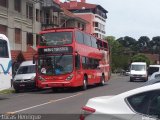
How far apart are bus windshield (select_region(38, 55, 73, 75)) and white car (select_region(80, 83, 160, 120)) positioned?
64.4 ft

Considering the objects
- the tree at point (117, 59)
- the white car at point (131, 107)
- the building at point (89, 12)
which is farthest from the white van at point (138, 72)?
the building at point (89, 12)

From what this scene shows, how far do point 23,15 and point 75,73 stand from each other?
25182 millimetres

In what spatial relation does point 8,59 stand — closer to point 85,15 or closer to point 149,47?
point 85,15

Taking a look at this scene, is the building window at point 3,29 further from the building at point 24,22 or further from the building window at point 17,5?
the building window at point 17,5

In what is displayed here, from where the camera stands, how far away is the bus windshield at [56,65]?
26.6 m

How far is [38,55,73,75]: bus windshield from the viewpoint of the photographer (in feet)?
87.3

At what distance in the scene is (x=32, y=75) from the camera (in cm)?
2959

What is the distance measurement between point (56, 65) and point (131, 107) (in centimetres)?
2039

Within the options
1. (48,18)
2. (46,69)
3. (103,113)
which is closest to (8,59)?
(46,69)

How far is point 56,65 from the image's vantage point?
2669cm

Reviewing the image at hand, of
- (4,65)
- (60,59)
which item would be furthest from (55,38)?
(4,65)

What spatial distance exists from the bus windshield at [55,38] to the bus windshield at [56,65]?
87 cm

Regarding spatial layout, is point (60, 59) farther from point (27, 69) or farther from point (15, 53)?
point (15, 53)

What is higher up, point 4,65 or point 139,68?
point 4,65
